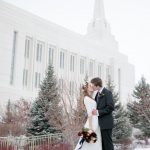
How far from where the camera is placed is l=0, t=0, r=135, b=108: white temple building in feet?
150

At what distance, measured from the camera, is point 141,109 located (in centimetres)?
2684

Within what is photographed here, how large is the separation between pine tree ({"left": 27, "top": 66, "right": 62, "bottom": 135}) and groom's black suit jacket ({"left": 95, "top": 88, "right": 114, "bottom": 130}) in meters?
13.7

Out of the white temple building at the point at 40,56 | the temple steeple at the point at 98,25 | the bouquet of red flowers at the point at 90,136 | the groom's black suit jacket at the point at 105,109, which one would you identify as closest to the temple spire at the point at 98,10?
the temple steeple at the point at 98,25

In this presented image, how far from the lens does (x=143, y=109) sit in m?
26.6

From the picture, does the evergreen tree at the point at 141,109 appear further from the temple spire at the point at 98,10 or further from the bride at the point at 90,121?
the temple spire at the point at 98,10

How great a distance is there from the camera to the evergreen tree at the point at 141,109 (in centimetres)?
2623

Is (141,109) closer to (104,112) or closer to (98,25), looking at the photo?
(104,112)

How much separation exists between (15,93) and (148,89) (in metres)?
21.2

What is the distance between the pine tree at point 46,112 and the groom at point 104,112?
13.7 meters

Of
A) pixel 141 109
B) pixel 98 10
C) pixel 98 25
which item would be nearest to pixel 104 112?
pixel 141 109

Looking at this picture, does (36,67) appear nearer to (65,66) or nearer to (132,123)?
(65,66)

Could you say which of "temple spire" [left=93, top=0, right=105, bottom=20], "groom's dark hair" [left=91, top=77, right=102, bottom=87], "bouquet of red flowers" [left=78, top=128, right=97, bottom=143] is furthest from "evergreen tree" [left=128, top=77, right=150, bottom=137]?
"temple spire" [left=93, top=0, right=105, bottom=20]

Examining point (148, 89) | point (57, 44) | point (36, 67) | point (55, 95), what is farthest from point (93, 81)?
point (57, 44)

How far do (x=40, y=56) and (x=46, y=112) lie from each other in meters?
34.5
